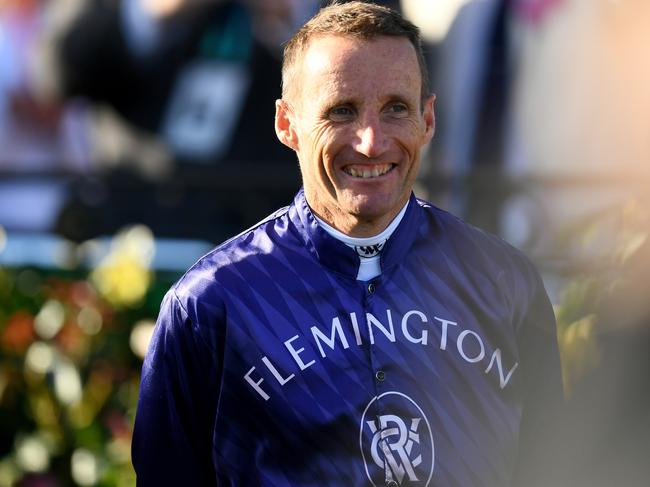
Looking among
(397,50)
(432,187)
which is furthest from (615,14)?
(397,50)

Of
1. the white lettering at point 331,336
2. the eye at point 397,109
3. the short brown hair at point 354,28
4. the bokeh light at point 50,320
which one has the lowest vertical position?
the white lettering at point 331,336

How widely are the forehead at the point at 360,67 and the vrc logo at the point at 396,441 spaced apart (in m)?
0.54

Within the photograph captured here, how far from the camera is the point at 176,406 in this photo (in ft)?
8.16

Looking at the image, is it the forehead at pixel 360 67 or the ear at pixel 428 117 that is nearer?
the forehead at pixel 360 67

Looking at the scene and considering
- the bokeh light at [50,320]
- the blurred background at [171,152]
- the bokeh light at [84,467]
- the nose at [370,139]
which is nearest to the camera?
the nose at [370,139]

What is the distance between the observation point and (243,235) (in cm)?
258

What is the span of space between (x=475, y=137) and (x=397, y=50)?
303cm

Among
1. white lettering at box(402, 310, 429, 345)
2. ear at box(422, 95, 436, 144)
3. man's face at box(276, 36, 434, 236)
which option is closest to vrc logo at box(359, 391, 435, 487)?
white lettering at box(402, 310, 429, 345)

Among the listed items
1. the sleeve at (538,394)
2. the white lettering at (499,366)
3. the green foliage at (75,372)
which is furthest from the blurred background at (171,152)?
the white lettering at (499,366)

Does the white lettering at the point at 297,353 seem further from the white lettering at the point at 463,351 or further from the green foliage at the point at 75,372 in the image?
the green foliage at the point at 75,372

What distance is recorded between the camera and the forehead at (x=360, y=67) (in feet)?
7.77

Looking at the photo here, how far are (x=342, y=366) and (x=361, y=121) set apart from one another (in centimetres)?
43

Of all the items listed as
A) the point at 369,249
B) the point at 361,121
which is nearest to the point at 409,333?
the point at 369,249

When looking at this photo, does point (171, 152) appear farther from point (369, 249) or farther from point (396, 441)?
point (396, 441)
